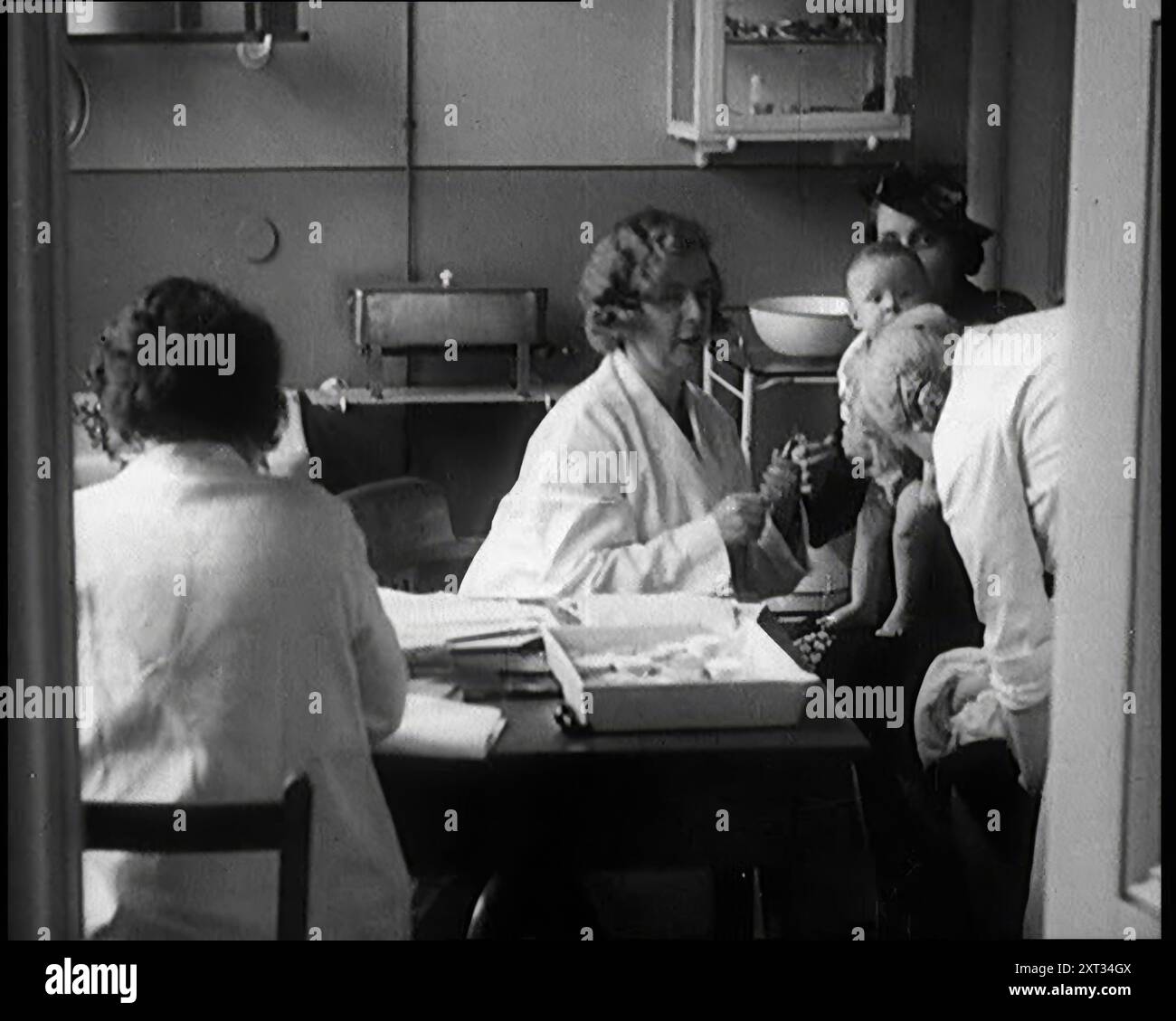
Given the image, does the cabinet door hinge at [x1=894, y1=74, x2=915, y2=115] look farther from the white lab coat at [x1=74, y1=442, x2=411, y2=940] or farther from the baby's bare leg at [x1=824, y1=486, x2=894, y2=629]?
the white lab coat at [x1=74, y1=442, x2=411, y2=940]

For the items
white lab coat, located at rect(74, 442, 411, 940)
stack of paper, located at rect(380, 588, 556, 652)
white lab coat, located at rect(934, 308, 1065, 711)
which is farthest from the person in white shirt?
white lab coat, located at rect(74, 442, 411, 940)

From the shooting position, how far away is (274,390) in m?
1.29

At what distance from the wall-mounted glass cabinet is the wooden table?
47cm

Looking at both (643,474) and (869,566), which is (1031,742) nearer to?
(869,566)

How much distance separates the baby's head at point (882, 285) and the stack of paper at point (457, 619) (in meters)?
0.36

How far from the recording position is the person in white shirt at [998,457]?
139 cm

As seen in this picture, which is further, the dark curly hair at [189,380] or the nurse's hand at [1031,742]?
the nurse's hand at [1031,742]

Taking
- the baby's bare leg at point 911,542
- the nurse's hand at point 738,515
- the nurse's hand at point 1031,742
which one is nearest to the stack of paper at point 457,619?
the nurse's hand at point 738,515

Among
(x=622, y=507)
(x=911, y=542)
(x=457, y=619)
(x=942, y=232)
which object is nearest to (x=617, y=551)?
(x=622, y=507)

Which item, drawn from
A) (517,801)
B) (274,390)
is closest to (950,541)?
(517,801)

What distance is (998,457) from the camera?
1.41m

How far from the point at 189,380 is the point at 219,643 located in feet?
0.66

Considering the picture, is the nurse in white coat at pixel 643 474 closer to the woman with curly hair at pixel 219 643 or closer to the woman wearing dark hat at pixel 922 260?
the woman wearing dark hat at pixel 922 260
